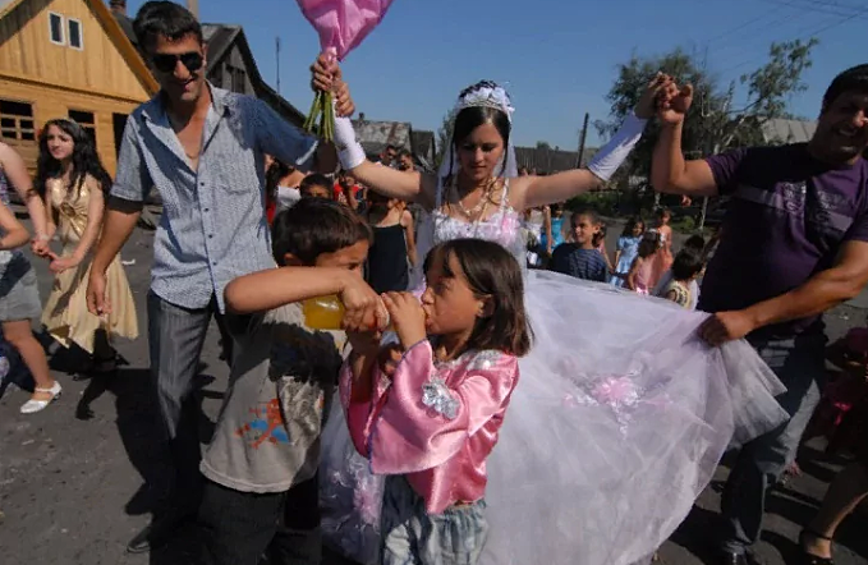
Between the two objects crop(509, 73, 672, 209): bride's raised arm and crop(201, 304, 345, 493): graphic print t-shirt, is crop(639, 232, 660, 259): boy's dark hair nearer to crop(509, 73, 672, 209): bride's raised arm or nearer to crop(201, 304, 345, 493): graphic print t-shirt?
crop(509, 73, 672, 209): bride's raised arm

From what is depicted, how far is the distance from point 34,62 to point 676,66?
1354 inches

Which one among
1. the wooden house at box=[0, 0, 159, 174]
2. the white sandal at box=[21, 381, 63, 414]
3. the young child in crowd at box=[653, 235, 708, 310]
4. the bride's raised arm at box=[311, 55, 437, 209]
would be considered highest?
the wooden house at box=[0, 0, 159, 174]

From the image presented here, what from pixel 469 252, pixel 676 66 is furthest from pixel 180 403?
pixel 676 66

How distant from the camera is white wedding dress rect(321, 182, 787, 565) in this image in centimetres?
217

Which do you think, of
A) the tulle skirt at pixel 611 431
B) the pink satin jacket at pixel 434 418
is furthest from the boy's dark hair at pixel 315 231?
the tulle skirt at pixel 611 431

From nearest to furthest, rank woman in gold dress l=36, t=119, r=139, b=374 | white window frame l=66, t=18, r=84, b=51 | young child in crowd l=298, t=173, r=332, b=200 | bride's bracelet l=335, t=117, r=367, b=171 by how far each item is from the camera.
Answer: bride's bracelet l=335, t=117, r=367, b=171
woman in gold dress l=36, t=119, r=139, b=374
young child in crowd l=298, t=173, r=332, b=200
white window frame l=66, t=18, r=84, b=51

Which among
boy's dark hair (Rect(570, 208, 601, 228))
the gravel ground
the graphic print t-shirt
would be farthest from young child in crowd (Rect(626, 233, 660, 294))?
the graphic print t-shirt

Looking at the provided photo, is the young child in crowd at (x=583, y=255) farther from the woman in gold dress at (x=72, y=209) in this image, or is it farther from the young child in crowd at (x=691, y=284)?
the woman in gold dress at (x=72, y=209)

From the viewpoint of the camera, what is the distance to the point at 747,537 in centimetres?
276

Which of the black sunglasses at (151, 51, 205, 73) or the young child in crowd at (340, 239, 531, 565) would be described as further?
the black sunglasses at (151, 51, 205, 73)

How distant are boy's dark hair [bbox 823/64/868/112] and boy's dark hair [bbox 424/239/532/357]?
1660 mm

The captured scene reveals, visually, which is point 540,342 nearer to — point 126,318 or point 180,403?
point 180,403

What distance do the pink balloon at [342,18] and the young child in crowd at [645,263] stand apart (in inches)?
177

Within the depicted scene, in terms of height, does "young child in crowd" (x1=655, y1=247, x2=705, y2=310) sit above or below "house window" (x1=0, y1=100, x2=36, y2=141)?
below
